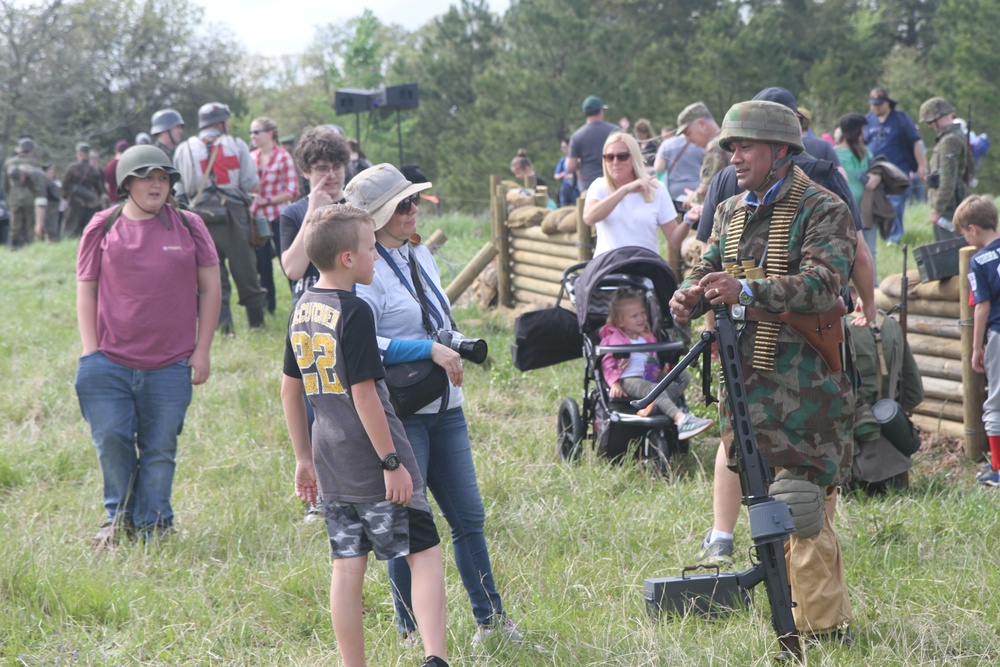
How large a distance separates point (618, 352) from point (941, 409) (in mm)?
2173

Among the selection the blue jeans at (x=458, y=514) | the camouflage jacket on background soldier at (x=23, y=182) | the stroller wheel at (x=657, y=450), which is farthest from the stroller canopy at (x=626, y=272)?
the camouflage jacket on background soldier at (x=23, y=182)

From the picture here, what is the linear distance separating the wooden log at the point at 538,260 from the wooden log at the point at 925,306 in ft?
12.7

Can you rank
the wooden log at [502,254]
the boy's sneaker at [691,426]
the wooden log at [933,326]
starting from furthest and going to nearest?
the wooden log at [502,254], the wooden log at [933,326], the boy's sneaker at [691,426]

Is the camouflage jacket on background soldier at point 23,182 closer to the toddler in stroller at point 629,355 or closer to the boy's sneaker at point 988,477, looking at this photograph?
the toddler in stroller at point 629,355

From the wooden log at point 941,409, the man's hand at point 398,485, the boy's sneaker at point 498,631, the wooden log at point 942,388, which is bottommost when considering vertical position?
the boy's sneaker at point 498,631

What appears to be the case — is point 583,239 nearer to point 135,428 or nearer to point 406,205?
point 135,428

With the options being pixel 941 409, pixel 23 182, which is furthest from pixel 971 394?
pixel 23 182

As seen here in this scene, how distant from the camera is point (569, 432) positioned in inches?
260

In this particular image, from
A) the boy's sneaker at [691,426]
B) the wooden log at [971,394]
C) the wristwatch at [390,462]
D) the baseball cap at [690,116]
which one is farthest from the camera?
the baseball cap at [690,116]

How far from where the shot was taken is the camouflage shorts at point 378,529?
349cm

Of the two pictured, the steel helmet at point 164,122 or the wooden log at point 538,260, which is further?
the wooden log at point 538,260

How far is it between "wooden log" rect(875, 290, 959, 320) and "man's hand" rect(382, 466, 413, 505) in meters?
4.41

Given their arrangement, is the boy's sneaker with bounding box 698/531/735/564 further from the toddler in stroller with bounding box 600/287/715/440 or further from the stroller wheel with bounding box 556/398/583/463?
the stroller wheel with bounding box 556/398/583/463

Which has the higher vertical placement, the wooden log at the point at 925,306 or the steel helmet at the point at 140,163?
the steel helmet at the point at 140,163
